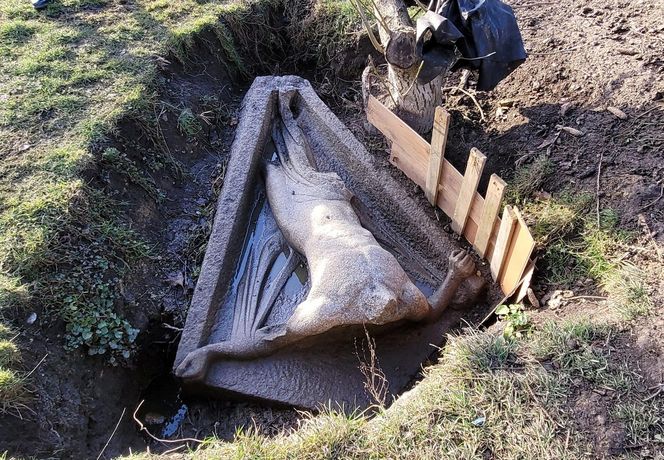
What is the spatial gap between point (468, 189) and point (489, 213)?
221 mm

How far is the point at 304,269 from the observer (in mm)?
3535

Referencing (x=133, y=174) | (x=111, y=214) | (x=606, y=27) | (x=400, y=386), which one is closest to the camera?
(x=400, y=386)

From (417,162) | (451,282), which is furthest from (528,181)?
(451,282)

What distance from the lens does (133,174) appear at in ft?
12.8

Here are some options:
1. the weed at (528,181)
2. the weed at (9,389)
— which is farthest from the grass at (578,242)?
the weed at (9,389)

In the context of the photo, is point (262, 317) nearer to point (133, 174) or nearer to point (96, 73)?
point (133, 174)

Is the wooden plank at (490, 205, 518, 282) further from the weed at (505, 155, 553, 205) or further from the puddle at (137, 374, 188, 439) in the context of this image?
the puddle at (137, 374, 188, 439)

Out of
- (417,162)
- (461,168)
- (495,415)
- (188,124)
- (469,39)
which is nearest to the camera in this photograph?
(495,415)

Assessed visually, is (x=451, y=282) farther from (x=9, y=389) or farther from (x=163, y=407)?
(x=9, y=389)

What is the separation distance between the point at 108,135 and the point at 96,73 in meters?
0.95

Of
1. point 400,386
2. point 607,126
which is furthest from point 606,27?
point 400,386

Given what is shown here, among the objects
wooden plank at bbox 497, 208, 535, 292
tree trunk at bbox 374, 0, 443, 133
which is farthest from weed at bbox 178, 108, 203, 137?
wooden plank at bbox 497, 208, 535, 292

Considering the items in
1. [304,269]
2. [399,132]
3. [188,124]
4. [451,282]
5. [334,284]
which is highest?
[188,124]

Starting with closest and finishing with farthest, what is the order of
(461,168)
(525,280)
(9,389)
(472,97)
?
(9,389)
(525,280)
(461,168)
(472,97)
